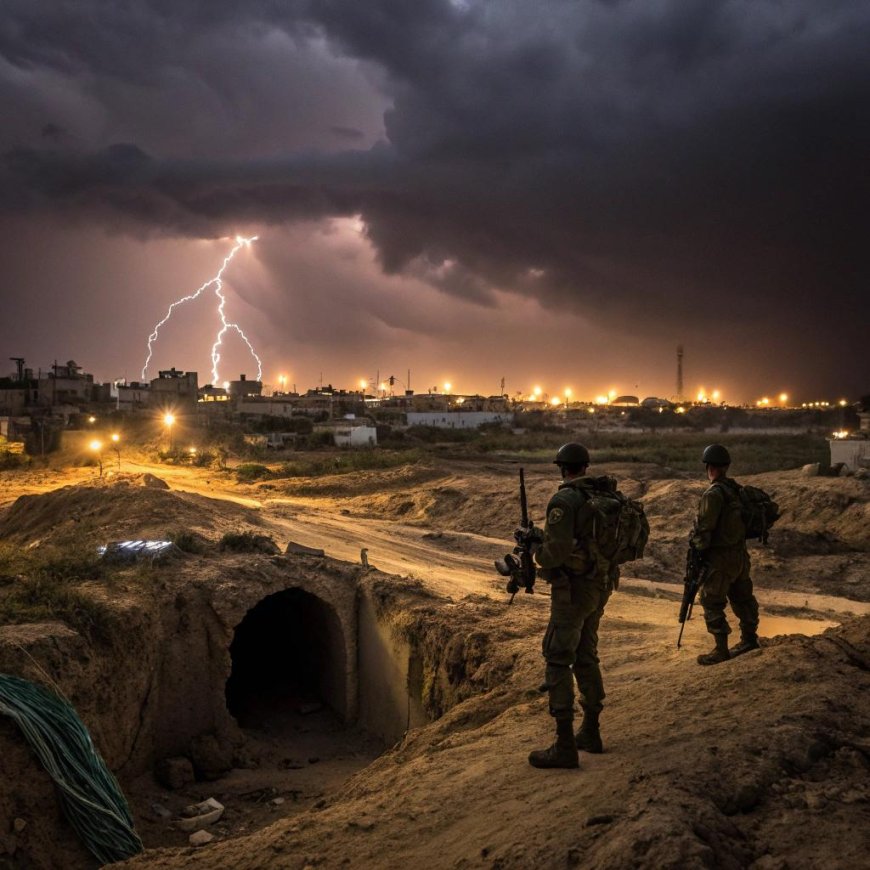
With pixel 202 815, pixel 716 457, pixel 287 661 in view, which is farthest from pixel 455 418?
pixel 716 457

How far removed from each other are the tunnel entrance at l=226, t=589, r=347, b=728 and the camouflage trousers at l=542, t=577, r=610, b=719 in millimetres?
7311

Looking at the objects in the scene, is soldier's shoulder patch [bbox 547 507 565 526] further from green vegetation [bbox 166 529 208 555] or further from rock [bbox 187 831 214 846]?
green vegetation [bbox 166 529 208 555]

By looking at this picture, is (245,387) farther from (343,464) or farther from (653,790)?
(653,790)

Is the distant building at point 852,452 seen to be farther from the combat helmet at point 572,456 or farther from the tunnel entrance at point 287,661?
the combat helmet at point 572,456

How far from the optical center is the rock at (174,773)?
9602mm

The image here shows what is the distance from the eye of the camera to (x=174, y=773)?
9.62 metres

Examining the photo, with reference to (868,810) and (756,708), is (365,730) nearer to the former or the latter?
(756,708)

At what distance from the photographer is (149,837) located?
8188 mm

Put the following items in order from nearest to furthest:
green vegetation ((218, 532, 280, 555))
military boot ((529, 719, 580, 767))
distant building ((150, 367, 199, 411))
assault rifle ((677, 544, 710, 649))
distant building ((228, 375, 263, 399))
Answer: military boot ((529, 719, 580, 767)), assault rifle ((677, 544, 710, 649)), green vegetation ((218, 532, 280, 555)), distant building ((150, 367, 199, 411)), distant building ((228, 375, 263, 399))

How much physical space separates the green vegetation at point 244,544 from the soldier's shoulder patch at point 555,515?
878 centimetres

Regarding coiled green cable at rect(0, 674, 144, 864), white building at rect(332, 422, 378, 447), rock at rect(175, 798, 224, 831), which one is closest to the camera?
coiled green cable at rect(0, 674, 144, 864)

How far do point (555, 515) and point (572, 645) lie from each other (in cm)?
98

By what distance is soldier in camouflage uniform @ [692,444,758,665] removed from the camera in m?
7.10

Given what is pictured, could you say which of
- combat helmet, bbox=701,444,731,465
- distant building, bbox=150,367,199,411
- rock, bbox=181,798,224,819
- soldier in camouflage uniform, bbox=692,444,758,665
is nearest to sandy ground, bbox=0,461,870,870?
rock, bbox=181,798,224,819
